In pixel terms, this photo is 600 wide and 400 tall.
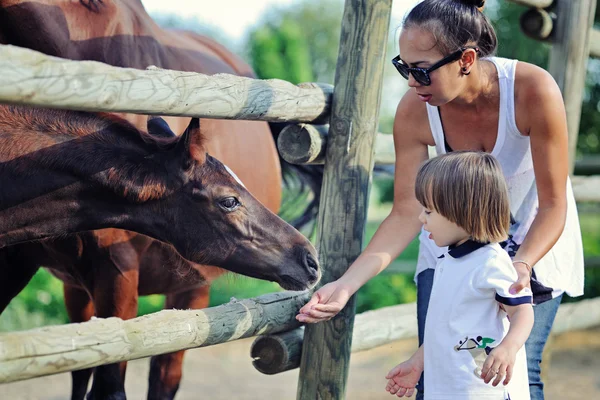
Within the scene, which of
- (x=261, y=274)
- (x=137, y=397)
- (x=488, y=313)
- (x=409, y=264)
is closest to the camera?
(x=488, y=313)

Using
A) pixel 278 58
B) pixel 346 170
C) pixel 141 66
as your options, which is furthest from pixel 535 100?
pixel 278 58

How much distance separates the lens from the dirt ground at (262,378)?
15.4 feet

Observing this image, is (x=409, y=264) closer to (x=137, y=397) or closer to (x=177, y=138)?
(x=137, y=397)

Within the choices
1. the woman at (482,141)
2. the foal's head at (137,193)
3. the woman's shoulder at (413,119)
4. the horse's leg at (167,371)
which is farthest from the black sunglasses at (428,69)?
the horse's leg at (167,371)

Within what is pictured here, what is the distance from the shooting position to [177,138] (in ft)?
7.21

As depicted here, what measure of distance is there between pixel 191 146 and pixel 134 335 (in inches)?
23.6

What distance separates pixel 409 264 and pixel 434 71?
5.10 metres

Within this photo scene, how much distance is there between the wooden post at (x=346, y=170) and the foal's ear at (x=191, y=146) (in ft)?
1.26

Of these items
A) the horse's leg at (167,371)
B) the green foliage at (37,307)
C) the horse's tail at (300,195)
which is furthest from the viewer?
the green foliage at (37,307)

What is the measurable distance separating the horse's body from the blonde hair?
3.89 ft

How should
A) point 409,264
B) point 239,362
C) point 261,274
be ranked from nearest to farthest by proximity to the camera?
point 261,274 → point 239,362 → point 409,264

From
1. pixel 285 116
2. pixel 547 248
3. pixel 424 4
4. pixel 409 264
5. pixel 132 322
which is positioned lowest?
pixel 132 322

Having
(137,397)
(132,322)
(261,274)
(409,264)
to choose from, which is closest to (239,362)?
(137,397)

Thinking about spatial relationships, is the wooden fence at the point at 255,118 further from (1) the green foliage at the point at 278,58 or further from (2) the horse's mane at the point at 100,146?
(1) the green foliage at the point at 278,58
